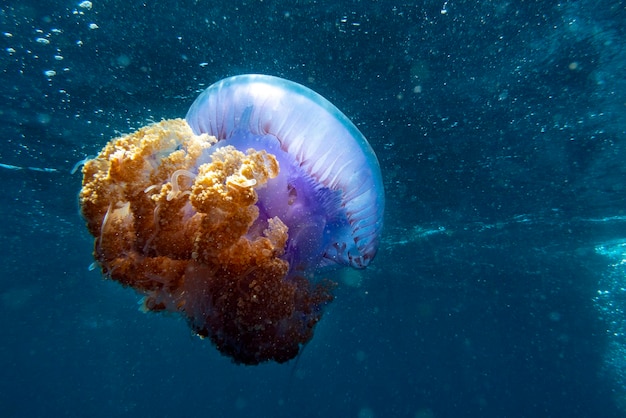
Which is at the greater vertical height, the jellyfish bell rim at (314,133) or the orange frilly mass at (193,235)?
the jellyfish bell rim at (314,133)

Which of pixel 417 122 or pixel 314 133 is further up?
pixel 314 133

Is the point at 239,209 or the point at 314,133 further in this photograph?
the point at 314,133

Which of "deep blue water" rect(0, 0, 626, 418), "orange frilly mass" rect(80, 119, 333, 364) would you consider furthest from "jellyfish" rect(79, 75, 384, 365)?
"deep blue water" rect(0, 0, 626, 418)

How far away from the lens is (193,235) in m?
1.78

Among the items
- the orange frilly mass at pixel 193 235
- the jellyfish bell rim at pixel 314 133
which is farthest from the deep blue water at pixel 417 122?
the jellyfish bell rim at pixel 314 133

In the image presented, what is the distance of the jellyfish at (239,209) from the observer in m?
1.74

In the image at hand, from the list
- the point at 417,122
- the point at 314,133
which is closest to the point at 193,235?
the point at 314,133

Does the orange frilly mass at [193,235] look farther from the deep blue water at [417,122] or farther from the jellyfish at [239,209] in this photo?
the deep blue water at [417,122]

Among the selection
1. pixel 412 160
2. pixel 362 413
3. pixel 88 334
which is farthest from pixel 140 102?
pixel 362 413

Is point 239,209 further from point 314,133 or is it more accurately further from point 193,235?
point 314,133

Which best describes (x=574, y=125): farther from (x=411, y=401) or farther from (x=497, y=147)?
(x=411, y=401)

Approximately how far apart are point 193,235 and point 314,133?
0.78 metres

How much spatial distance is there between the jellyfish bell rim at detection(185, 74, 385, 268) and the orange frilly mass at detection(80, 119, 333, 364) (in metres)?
0.20

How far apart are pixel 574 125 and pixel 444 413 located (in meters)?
34.3
